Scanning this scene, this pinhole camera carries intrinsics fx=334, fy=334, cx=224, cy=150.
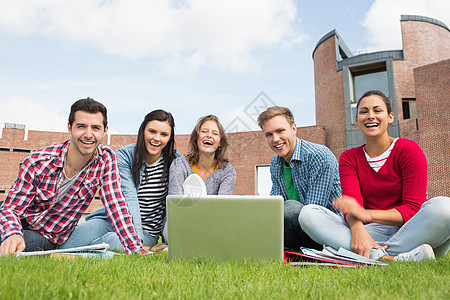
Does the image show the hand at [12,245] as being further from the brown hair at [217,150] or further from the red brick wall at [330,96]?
the red brick wall at [330,96]

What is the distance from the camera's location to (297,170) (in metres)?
3.11

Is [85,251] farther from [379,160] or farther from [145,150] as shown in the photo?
[379,160]

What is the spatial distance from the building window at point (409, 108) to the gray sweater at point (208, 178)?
56.3 feet

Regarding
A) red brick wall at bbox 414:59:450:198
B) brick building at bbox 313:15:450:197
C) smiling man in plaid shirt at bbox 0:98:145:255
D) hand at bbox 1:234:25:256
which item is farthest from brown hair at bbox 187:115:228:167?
brick building at bbox 313:15:450:197

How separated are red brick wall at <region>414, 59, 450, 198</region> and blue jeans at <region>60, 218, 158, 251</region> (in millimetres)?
15491

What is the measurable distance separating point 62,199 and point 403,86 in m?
18.5

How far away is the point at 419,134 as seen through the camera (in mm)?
15875

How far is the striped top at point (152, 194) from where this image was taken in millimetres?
3609

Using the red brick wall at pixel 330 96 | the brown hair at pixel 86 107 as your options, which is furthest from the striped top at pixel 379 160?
the red brick wall at pixel 330 96

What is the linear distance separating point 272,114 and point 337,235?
4.07ft

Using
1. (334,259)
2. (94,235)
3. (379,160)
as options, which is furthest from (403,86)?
(94,235)

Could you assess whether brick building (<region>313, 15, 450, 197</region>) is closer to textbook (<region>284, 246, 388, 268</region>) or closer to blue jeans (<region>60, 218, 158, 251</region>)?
textbook (<region>284, 246, 388, 268</region>)

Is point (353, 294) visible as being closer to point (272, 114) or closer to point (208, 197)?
point (208, 197)

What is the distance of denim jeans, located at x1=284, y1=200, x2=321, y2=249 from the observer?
2.79 meters
